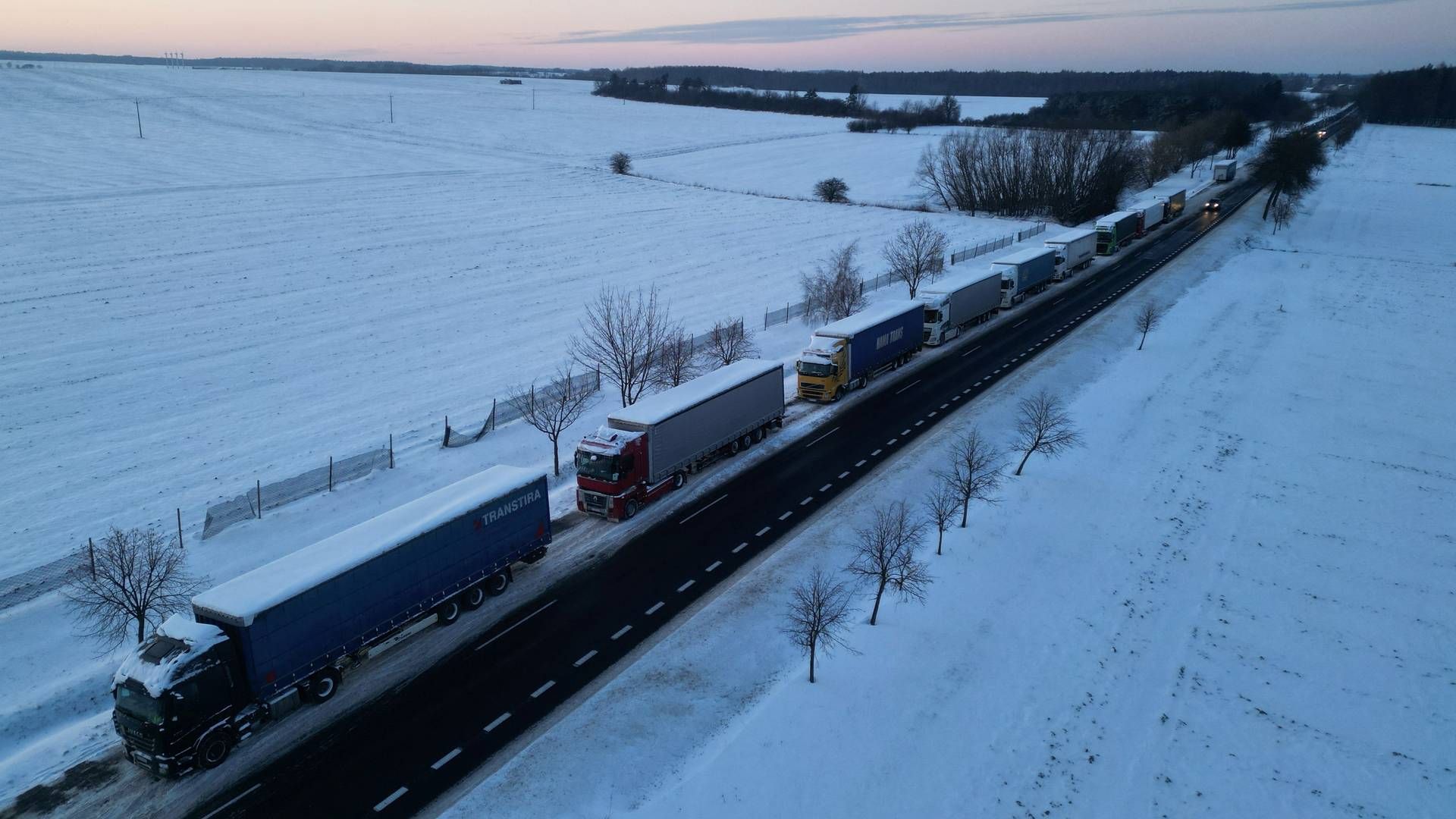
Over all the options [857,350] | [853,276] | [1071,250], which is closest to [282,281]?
[853,276]

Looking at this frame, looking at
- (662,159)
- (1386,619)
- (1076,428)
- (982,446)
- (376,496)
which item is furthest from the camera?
(662,159)

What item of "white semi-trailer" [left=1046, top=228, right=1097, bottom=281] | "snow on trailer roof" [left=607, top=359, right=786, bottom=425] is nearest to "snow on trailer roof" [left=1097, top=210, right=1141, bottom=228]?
"white semi-trailer" [left=1046, top=228, right=1097, bottom=281]

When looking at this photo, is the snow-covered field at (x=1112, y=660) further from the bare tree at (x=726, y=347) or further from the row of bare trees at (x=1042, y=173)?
the row of bare trees at (x=1042, y=173)

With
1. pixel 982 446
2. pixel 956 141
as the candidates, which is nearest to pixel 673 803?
pixel 982 446

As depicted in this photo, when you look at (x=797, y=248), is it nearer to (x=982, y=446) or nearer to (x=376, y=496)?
(x=982, y=446)

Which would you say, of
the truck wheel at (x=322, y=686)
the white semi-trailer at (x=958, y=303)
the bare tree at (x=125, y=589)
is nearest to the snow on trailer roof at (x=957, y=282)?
the white semi-trailer at (x=958, y=303)

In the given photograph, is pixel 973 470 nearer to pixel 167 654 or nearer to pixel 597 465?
pixel 597 465
